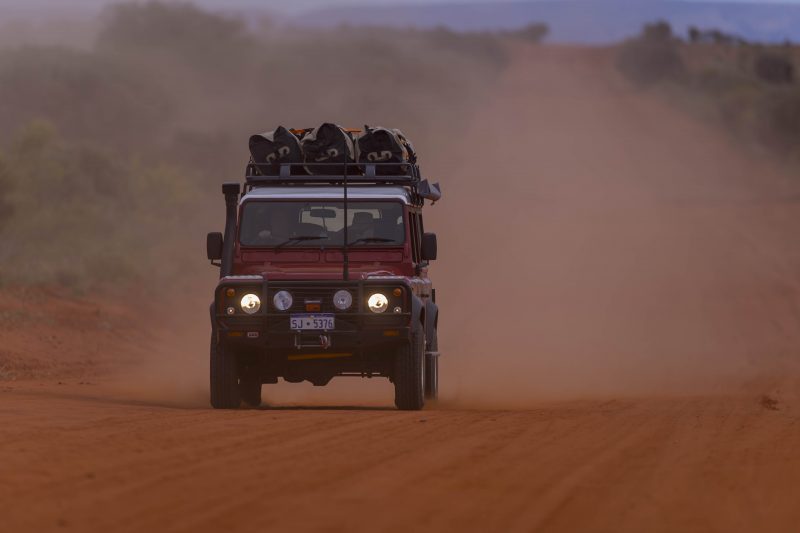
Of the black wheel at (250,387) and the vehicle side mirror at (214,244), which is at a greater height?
the vehicle side mirror at (214,244)

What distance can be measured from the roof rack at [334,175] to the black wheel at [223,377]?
7.36 ft

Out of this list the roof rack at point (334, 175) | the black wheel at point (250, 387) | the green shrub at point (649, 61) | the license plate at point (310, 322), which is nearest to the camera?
the license plate at point (310, 322)

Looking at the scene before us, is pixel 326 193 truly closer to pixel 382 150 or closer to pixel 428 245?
pixel 382 150

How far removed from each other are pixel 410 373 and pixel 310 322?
1.14 m

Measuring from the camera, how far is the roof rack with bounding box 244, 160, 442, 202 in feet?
52.8

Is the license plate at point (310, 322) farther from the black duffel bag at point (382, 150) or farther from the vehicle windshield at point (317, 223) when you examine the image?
the black duffel bag at point (382, 150)

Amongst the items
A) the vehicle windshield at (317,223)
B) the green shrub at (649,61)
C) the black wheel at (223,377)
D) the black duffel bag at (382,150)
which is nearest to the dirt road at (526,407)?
the black wheel at (223,377)

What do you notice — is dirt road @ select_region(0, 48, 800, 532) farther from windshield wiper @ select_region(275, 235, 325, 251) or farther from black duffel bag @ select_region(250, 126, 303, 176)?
black duffel bag @ select_region(250, 126, 303, 176)

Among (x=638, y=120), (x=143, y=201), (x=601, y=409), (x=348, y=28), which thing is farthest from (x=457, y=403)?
(x=348, y=28)

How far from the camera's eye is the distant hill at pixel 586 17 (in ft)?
275

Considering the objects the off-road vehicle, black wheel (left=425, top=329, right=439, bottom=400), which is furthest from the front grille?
black wheel (left=425, top=329, right=439, bottom=400)

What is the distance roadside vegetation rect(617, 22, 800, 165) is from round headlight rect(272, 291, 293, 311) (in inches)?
1754

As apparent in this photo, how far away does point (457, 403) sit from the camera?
17.1 meters

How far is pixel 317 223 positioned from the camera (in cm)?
1566
